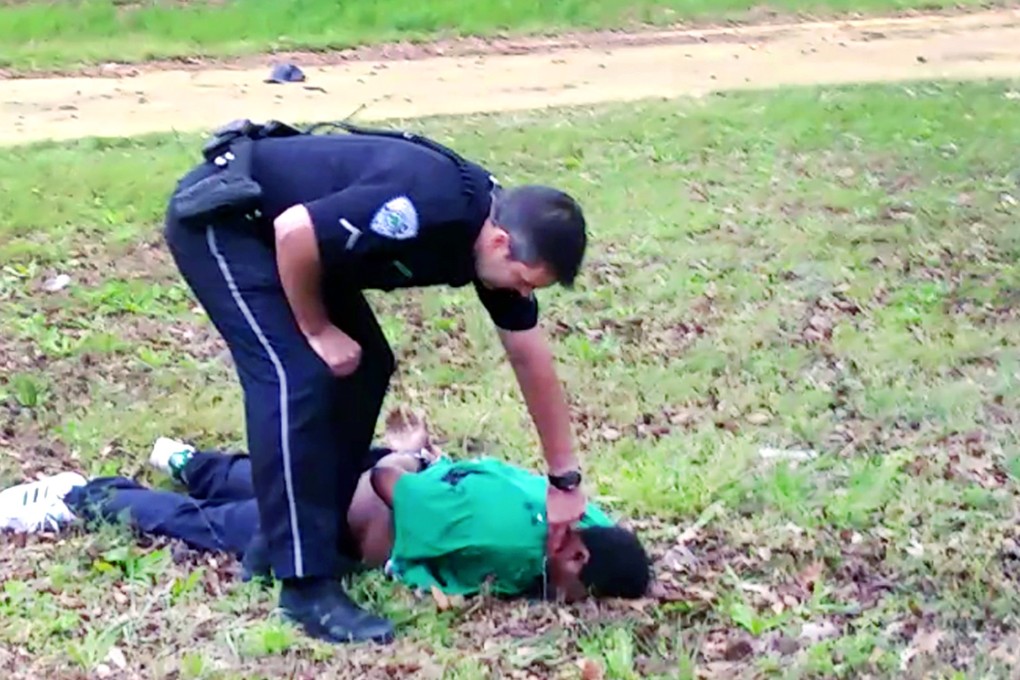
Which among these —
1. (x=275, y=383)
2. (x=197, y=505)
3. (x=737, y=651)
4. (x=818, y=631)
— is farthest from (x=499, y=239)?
(x=197, y=505)

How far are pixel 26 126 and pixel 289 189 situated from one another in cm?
763

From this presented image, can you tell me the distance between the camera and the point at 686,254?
852 cm

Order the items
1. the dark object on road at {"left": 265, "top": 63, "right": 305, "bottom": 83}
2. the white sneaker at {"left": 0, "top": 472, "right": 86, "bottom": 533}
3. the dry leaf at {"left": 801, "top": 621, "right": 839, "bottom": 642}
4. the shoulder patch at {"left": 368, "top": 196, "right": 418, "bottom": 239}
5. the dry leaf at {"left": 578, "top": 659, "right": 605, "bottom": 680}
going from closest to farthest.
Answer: the shoulder patch at {"left": 368, "top": 196, "right": 418, "bottom": 239} → the dry leaf at {"left": 578, "top": 659, "right": 605, "bottom": 680} → the dry leaf at {"left": 801, "top": 621, "right": 839, "bottom": 642} → the white sneaker at {"left": 0, "top": 472, "right": 86, "bottom": 533} → the dark object on road at {"left": 265, "top": 63, "right": 305, "bottom": 83}

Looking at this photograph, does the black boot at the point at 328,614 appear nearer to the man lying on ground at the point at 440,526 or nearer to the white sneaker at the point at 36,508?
the man lying on ground at the point at 440,526

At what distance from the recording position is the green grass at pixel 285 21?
15.0 meters

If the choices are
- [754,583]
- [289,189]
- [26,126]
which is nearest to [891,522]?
[754,583]

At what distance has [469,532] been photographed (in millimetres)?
4641

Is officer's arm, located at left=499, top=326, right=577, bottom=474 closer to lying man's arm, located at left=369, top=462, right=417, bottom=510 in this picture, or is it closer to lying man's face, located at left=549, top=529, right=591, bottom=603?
lying man's face, located at left=549, top=529, right=591, bottom=603

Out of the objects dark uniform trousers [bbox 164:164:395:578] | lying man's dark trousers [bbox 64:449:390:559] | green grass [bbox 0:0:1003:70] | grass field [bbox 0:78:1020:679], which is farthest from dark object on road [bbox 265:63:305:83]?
dark uniform trousers [bbox 164:164:395:578]

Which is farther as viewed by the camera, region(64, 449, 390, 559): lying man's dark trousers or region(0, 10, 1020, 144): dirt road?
region(0, 10, 1020, 144): dirt road

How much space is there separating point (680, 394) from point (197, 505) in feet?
7.41

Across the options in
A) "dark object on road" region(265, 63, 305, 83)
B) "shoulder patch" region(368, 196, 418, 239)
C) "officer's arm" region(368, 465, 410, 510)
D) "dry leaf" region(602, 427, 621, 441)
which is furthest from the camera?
"dark object on road" region(265, 63, 305, 83)

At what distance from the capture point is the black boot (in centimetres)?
438

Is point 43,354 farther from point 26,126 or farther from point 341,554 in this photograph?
point 26,126
